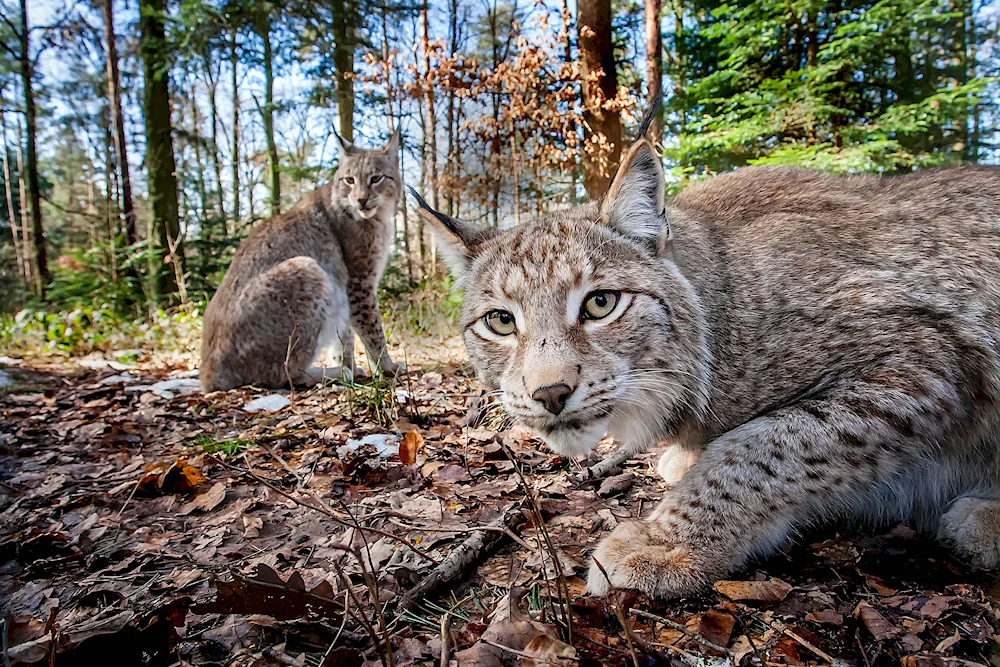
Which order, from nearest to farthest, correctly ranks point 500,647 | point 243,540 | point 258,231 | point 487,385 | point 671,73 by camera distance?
1. point 500,647
2. point 243,540
3. point 487,385
4. point 258,231
5. point 671,73

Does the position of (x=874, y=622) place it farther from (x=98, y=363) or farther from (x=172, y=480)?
(x=98, y=363)

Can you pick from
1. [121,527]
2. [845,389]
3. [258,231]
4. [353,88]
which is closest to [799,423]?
[845,389]

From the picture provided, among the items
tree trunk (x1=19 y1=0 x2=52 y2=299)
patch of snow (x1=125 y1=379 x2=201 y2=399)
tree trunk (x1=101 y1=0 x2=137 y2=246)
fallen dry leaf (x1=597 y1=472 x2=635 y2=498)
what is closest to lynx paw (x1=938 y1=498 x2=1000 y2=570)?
fallen dry leaf (x1=597 y1=472 x2=635 y2=498)

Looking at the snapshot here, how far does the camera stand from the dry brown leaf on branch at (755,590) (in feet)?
5.54

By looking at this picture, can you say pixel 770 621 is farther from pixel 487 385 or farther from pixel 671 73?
pixel 671 73

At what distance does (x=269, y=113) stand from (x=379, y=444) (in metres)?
8.76

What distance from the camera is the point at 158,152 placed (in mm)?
10859

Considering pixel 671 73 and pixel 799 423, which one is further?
pixel 671 73

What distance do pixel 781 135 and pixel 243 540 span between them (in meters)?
7.25

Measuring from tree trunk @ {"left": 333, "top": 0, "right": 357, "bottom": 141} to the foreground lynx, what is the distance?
798 centimetres

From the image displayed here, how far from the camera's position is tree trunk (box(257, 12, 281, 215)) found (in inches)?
386

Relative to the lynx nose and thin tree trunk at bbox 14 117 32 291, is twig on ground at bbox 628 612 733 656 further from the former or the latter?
thin tree trunk at bbox 14 117 32 291

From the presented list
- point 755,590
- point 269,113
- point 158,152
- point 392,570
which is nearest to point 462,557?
point 392,570

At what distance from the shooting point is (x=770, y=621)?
1555 millimetres
